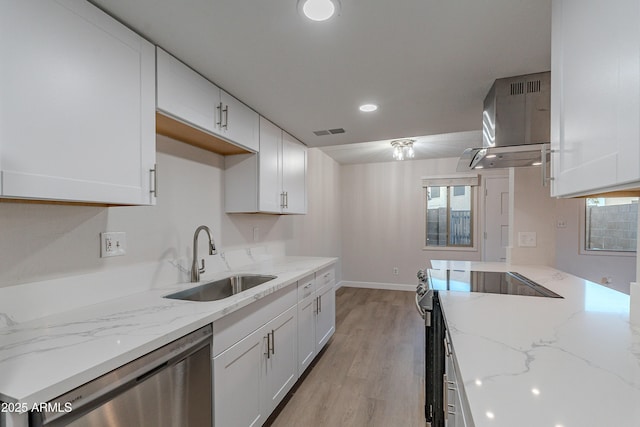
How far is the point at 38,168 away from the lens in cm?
96

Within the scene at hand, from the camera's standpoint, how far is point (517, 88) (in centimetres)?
176

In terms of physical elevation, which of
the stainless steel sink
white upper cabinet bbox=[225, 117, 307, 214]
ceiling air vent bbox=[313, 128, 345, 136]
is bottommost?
the stainless steel sink

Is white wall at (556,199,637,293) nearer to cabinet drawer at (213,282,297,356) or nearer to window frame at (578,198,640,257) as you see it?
window frame at (578,198,640,257)

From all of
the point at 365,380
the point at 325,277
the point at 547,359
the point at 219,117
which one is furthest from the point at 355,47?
the point at 365,380

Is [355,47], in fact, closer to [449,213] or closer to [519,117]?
[519,117]

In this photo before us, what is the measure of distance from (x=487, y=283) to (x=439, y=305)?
20.0 inches

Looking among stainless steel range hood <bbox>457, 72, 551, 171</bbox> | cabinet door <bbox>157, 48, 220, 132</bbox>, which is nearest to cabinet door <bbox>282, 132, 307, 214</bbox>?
cabinet door <bbox>157, 48, 220, 132</bbox>

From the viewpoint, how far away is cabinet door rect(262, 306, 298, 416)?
69.0 inches

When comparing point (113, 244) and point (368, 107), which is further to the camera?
point (368, 107)

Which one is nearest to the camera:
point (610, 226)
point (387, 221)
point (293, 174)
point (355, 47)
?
→ point (355, 47)

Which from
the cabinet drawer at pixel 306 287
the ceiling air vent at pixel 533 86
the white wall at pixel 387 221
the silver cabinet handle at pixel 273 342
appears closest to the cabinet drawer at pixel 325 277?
the cabinet drawer at pixel 306 287

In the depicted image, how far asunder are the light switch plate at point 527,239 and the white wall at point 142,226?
89.0 inches

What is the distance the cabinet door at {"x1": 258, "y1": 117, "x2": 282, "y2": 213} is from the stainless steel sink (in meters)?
0.56

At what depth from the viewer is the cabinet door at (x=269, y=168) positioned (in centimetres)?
235
